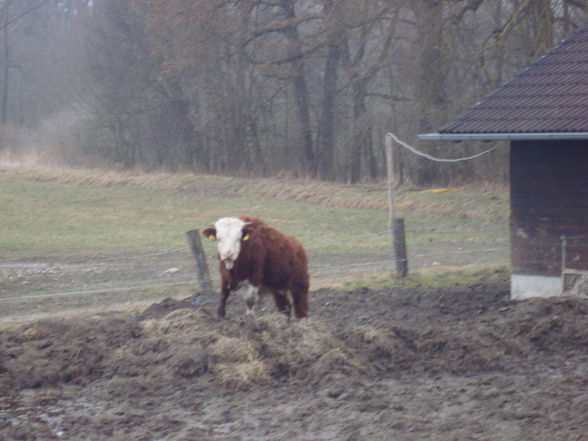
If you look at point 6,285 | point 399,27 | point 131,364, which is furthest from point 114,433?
point 399,27

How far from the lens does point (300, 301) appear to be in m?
10.3

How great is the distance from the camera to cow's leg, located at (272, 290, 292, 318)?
1030 cm

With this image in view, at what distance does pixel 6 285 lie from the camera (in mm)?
14391

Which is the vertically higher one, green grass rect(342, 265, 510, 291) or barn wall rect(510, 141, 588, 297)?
barn wall rect(510, 141, 588, 297)

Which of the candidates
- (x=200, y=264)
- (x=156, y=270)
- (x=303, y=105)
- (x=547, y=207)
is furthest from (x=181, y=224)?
(x=303, y=105)

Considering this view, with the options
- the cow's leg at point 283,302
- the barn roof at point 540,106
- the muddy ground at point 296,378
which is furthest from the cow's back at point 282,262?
the barn roof at point 540,106

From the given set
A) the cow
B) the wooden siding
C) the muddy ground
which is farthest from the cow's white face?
the wooden siding

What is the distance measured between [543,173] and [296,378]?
5.63 metres

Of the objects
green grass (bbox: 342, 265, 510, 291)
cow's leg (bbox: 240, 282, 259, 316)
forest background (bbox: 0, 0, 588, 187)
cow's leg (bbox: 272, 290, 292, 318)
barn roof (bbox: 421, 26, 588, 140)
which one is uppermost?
forest background (bbox: 0, 0, 588, 187)

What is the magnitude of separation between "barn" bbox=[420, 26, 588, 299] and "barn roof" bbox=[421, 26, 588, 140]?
0.04 feet

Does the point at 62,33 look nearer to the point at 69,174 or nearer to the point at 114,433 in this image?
the point at 69,174

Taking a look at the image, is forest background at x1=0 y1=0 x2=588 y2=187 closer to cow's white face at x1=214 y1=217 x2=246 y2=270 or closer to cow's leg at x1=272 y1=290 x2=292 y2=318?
cow's leg at x1=272 y1=290 x2=292 y2=318

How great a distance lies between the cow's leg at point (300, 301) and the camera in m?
10.2

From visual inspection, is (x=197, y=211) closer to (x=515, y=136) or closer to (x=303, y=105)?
(x=303, y=105)
